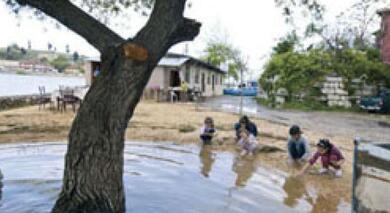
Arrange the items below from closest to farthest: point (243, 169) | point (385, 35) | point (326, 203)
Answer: point (326, 203)
point (243, 169)
point (385, 35)

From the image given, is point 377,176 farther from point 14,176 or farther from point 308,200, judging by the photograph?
point 14,176

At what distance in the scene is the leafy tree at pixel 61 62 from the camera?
51.1 m

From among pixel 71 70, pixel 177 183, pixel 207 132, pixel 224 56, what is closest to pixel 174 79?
pixel 224 56

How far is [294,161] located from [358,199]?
16.5 ft

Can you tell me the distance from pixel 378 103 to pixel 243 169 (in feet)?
58.4

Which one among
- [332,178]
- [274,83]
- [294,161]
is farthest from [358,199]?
[274,83]

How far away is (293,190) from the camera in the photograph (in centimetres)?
768

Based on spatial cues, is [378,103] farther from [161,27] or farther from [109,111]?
[109,111]

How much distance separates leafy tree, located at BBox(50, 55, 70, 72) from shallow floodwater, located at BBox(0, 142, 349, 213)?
4157cm

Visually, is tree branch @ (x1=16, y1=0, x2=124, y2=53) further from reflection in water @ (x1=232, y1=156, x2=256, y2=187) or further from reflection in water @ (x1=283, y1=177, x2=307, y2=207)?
reflection in water @ (x1=232, y1=156, x2=256, y2=187)

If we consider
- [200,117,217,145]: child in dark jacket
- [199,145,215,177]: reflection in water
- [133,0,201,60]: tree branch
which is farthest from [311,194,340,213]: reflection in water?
[200,117,217,145]: child in dark jacket

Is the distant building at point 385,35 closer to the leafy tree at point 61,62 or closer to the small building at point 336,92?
the small building at point 336,92

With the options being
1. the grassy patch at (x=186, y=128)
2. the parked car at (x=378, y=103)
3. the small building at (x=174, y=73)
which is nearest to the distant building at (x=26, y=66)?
the small building at (x=174, y=73)

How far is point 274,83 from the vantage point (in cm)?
2938
